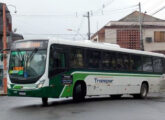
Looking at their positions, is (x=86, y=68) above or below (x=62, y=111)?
above

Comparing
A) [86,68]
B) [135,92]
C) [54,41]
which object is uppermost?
[54,41]

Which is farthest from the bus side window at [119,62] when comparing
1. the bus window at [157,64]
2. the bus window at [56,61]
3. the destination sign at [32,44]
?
the destination sign at [32,44]

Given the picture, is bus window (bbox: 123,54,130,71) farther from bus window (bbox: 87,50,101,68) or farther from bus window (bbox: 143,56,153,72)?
bus window (bbox: 87,50,101,68)

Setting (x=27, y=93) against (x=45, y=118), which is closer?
(x=45, y=118)

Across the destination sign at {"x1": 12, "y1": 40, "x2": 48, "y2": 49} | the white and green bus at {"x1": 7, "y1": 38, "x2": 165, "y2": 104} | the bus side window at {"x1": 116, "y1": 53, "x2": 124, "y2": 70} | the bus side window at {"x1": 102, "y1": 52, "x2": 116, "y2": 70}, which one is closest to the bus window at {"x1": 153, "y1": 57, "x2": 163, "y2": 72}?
the white and green bus at {"x1": 7, "y1": 38, "x2": 165, "y2": 104}

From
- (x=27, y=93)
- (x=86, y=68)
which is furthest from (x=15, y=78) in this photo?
(x=86, y=68)

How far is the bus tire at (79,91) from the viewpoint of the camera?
19500 mm

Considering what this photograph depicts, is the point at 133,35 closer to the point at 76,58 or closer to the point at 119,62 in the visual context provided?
the point at 119,62

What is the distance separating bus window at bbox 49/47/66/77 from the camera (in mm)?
17938

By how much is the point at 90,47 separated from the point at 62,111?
596cm

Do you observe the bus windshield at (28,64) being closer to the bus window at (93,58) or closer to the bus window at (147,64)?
the bus window at (93,58)

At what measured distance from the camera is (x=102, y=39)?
71875mm

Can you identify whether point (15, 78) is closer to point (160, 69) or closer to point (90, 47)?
point (90, 47)

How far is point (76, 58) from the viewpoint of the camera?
19.6 metres
